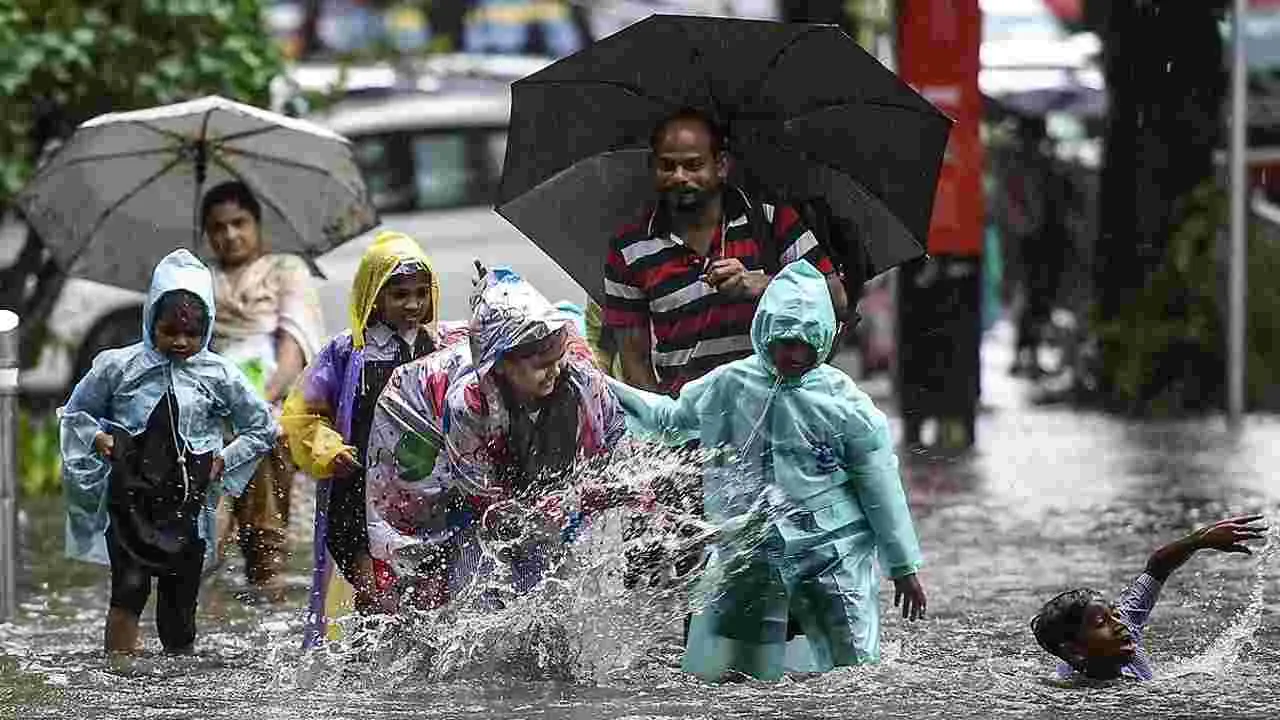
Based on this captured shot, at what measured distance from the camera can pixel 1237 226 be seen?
17266 millimetres

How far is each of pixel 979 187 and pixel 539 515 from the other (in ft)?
26.9

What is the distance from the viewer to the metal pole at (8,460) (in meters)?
9.87

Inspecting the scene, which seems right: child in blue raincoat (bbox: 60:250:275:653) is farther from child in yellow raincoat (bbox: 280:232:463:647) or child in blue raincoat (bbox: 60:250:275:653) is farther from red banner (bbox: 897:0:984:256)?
red banner (bbox: 897:0:984:256)

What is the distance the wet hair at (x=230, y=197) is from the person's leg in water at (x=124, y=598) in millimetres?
1925

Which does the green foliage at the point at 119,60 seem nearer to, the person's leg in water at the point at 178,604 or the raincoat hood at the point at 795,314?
the person's leg in water at the point at 178,604

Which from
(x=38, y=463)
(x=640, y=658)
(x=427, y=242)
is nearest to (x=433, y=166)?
(x=427, y=242)

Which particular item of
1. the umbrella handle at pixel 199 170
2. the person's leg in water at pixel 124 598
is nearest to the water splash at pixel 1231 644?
the person's leg in water at pixel 124 598

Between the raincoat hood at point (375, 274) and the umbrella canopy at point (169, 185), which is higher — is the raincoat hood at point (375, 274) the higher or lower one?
the lower one

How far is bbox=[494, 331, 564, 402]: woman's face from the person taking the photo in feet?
26.1

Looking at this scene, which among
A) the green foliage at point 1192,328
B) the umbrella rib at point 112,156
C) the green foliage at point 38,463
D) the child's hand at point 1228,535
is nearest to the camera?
the child's hand at point 1228,535

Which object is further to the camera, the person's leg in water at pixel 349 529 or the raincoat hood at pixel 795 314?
the person's leg in water at pixel 349 529

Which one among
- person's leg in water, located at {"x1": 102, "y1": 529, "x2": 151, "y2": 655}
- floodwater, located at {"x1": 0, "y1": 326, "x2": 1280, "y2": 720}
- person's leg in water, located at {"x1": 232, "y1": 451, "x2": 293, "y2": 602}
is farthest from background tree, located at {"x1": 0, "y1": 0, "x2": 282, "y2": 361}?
person's leg in water, located at {"x1": 102, "y1": 529, "x2": 151, "y2": 655}

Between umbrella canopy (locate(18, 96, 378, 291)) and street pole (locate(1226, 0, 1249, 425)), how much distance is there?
7.30 metres

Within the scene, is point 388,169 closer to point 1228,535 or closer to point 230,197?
point 230,197
